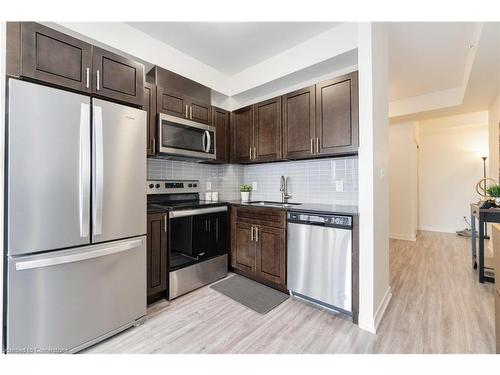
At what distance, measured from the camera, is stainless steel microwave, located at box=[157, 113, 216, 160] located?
233 cm

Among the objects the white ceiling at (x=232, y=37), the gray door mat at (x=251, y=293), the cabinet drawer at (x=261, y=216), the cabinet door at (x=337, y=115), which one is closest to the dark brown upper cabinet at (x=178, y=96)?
the white ceiling at (x=232, y=37)

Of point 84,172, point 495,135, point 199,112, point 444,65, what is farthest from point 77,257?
point 495,135

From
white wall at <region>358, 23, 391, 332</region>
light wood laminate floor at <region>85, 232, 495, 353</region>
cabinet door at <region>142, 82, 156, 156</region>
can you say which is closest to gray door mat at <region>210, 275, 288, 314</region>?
light wood laminate floor at <region>85, 232, 495, 353</region>

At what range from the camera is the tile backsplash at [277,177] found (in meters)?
2.55

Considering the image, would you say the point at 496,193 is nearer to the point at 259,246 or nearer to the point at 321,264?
the point at 321,264

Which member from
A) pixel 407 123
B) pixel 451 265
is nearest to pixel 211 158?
pixel 451 265

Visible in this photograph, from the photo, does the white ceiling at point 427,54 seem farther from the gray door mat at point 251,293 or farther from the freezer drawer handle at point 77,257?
the freezer drawer handle at point 77,257

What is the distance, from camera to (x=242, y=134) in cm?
308

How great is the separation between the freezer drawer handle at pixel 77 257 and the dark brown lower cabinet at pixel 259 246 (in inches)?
47.3

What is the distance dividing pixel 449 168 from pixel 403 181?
5.44 feet

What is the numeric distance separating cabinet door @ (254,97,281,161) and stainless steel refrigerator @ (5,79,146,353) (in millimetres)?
1479

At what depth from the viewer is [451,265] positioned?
10.4 feet

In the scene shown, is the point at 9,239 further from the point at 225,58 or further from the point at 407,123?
the point at 407,123

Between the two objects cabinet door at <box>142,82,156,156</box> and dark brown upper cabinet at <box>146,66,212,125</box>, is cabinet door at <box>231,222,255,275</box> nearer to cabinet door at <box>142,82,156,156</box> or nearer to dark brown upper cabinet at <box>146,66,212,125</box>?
cabinet door at <box>142,82,156,156</box>
